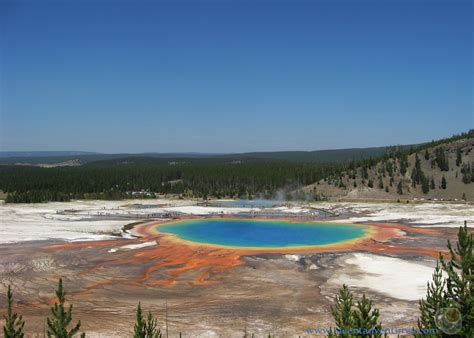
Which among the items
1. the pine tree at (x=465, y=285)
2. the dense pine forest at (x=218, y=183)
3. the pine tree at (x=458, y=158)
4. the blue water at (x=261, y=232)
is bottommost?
the blue water at (x=261, y=232)

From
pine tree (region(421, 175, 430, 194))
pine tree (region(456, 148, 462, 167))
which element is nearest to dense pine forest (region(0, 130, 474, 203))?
Answer: pine tree (region(421, 175, 430, 194))

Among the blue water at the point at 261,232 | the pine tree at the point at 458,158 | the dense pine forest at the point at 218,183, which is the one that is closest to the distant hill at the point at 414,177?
the pine tree at the point at 458,158

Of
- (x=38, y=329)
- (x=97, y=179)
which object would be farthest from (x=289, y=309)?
(x=97, y=179)

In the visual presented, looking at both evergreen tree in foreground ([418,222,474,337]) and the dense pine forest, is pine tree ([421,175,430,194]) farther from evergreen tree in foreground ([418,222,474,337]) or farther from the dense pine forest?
evergreen tree in foreground ([418,222,474,337])

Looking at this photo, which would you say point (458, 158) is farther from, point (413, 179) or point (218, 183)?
point (218, 183)

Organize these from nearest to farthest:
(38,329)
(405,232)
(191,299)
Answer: (38,329), (191,299), (405,232)

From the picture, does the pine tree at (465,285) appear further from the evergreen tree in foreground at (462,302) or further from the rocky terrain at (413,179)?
the rocky terrain at (413,179)

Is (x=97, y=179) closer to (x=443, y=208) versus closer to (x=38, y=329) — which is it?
(x=443, y=208)
